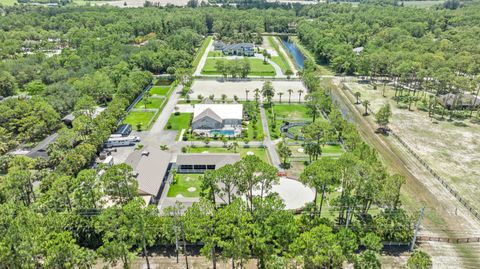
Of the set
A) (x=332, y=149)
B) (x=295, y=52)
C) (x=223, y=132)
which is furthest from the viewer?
(x=295, y=52)

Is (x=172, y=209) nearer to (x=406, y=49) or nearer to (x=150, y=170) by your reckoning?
(x=150, y=170)

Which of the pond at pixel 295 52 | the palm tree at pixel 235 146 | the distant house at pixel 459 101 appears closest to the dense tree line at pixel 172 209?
the palm tree at pixel 235 146

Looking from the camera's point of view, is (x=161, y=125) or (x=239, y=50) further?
(x=239, y=50)

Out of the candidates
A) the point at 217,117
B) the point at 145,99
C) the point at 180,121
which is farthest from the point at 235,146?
the point at 145,99

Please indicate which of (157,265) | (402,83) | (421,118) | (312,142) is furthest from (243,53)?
(157,265)

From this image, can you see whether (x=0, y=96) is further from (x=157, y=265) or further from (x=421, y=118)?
(x=421, y=118)
